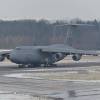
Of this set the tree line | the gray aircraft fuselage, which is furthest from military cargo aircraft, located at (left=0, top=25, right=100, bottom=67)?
the tree line

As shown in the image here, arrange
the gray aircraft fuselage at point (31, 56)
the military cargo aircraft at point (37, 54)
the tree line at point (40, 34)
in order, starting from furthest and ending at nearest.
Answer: the tree line at point (40, 34) < the military cargo aircraft at point (37, 54) < the gray aircraft fuselage at point (31, 56)

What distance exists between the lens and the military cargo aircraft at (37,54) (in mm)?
63094

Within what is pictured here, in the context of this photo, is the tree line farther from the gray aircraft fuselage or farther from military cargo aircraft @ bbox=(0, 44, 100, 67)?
the gray aircraft fuselage

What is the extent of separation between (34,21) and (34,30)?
4.89 meters

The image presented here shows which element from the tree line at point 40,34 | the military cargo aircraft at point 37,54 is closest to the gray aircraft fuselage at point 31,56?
the military cargo aircraft at point 37,54

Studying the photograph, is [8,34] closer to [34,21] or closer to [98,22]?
[34,21]

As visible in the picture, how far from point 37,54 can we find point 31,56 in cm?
124

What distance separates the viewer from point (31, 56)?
6384 cm

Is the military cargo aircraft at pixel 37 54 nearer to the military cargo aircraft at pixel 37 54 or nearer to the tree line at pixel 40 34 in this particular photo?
the military cargo aircraft at pixel 37 54

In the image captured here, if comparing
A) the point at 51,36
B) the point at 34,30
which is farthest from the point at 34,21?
the point at 51,36

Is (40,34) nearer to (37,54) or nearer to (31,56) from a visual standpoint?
(37,54)

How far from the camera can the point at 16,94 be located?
30.4m

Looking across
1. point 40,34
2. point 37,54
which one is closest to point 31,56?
point 37,54

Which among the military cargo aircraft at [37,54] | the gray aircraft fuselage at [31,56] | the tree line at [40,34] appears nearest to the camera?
the gray aircraft fuselage at [31,56]
